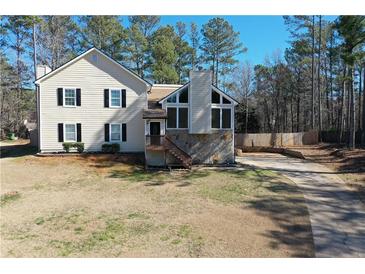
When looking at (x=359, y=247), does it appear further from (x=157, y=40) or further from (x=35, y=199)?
(x=157, y=40)

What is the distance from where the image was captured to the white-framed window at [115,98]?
22.3 meters

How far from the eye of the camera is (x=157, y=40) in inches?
1529

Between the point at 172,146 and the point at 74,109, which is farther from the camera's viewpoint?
the point at 74,109

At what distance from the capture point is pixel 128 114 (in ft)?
73.7

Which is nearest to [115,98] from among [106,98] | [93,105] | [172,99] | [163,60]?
[106,98]

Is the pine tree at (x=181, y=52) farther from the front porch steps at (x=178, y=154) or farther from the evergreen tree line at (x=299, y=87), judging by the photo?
the front porch steps at (x=178, y=154)

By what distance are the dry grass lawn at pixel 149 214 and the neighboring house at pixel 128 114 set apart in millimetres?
3171

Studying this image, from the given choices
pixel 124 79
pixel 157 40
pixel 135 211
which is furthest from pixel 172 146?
pixel 157 40

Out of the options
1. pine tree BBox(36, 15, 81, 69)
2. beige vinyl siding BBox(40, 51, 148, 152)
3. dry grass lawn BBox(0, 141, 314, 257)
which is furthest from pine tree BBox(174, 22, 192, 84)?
dry grass lawn BBox(0, 141, 314, 257)

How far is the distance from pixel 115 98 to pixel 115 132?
2.61 meters

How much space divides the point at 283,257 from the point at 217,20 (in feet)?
126

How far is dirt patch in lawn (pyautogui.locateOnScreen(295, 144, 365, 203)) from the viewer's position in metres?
15.3

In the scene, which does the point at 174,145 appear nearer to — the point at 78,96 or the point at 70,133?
the point at 70,133

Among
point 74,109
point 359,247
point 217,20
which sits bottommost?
point 359,247
